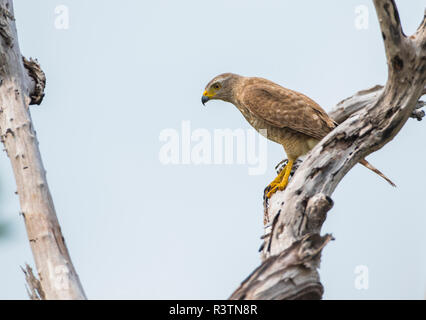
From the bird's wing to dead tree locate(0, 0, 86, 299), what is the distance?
2.27 m

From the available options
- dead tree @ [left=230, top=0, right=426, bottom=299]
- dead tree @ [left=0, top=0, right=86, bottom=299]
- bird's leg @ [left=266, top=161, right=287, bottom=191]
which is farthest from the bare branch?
bird's leg @ [left=266, top=161, right=287, bottom=191]

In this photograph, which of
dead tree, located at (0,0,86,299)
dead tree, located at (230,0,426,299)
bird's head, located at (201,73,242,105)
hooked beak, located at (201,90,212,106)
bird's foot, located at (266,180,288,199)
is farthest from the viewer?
hooked beak, located at (201,90,212,106)

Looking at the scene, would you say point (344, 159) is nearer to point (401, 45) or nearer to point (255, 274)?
point (401, 45)

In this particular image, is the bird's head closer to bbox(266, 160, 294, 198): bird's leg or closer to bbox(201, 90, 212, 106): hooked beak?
bbox(201, 90, 212, 106): hooked beak

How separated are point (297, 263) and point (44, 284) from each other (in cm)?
155

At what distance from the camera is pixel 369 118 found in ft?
13.7

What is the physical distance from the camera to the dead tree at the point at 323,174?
3.36m

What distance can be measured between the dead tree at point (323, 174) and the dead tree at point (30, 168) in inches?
43.3

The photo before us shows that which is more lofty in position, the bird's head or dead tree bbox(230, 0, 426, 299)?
the bird's head

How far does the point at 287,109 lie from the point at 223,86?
4.15ft

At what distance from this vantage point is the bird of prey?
18.2 ft

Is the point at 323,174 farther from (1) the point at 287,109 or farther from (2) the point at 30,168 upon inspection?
(2) the point at 30,168

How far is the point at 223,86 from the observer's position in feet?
22.4
